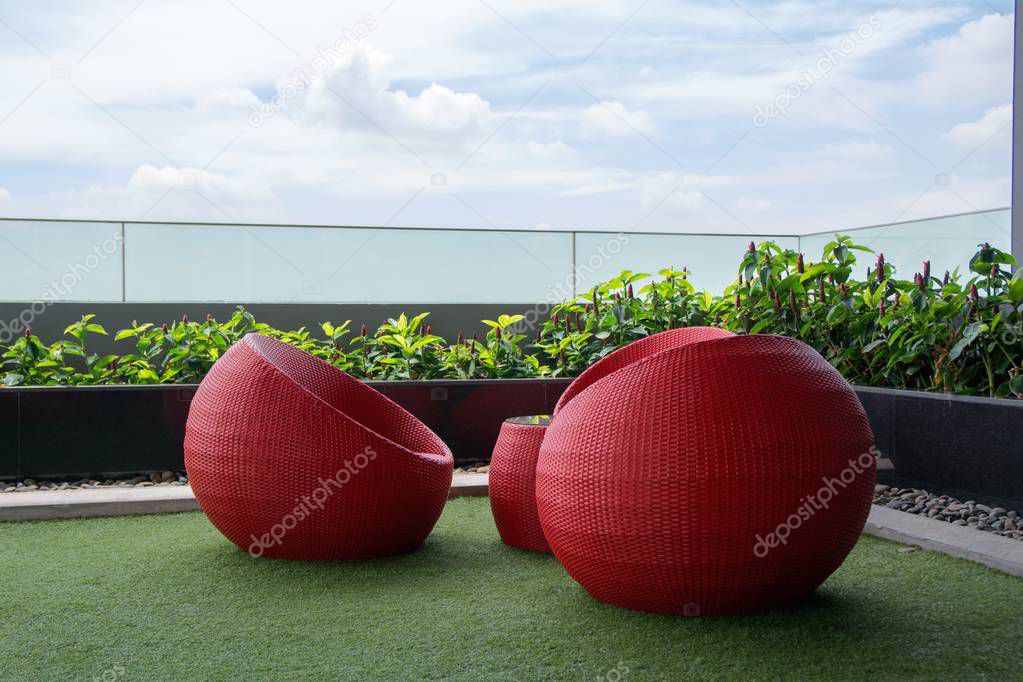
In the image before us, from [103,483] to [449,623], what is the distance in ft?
11.6

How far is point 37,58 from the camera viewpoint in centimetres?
876

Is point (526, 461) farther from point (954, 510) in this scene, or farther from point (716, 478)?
point (954, 510)

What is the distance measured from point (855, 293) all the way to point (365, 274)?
4157mm

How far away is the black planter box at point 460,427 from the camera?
16.0ft

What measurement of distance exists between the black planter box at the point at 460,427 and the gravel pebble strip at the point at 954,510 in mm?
63

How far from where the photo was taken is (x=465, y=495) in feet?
18.4

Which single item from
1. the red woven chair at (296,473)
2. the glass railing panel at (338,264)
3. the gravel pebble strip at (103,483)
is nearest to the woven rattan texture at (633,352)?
the red woven chair at (296,473)

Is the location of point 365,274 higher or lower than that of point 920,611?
higher

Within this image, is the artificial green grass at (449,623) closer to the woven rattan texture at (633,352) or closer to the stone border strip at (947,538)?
the stone border strip at (947,538)

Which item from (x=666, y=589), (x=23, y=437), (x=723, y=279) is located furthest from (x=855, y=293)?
(x=23, y=437)

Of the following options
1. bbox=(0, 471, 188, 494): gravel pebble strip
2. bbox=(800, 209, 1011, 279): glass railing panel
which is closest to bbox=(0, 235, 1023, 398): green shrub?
bbox=(800, 209, 1011, 279): glass railing panel

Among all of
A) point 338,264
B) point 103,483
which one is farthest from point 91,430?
point 338,264

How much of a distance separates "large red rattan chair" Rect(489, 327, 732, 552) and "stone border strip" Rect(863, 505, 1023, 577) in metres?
1.21

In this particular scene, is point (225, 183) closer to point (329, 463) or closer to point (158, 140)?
point (158, 140)
